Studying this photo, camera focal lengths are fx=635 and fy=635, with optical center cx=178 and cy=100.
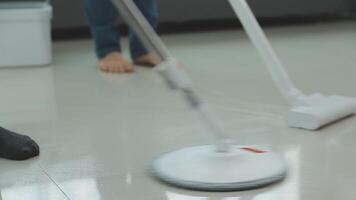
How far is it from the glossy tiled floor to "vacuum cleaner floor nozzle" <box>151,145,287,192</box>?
0.05 feet

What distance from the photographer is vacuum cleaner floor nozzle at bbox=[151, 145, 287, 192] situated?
1.01 m

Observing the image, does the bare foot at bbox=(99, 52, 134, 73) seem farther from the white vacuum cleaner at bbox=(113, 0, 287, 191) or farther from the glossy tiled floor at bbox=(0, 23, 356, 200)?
the white vacuum cleaner at bbox=(113, 0, 287, 191)

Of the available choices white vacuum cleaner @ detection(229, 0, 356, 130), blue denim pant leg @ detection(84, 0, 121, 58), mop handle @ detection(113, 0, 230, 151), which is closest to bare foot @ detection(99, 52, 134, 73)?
blue denim pant leg @ detection(84, 0, 121, 58)

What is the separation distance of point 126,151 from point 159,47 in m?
0.35

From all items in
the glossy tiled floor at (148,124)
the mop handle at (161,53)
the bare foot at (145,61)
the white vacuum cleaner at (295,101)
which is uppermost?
the mop handle at (161,53)

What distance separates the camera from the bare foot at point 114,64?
2.18m

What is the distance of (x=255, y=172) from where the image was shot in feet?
3.40

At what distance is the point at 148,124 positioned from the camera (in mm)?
1464

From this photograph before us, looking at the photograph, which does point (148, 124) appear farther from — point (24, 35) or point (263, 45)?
point (24, 35)

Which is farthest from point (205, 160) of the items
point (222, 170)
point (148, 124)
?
point (148, 124)

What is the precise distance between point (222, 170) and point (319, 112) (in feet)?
1.51

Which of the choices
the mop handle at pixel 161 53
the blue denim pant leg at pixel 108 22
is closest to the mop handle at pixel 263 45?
the mop handle at pixel 161 53

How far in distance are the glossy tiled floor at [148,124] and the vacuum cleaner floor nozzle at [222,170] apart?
1cm

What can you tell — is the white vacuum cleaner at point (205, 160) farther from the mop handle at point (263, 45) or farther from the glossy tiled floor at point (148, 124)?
the mop handle at point (263, 45)
